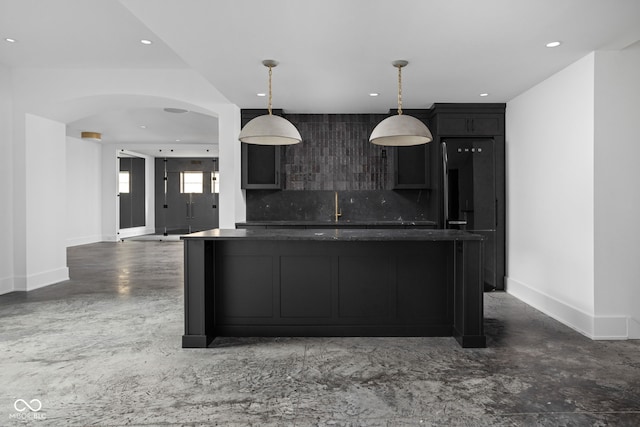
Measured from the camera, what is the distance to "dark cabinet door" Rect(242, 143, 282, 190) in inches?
239

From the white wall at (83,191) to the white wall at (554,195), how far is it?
33.8 feet

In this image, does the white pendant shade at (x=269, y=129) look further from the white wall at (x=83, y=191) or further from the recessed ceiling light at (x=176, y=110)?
the white wall at (x=83, y=191)

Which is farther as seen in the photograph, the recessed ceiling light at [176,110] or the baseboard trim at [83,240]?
the baseboard trim at [83,240]

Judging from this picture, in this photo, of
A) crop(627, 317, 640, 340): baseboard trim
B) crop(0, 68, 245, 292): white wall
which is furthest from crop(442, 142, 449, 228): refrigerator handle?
crop(0, 68, 245, 292): white wall

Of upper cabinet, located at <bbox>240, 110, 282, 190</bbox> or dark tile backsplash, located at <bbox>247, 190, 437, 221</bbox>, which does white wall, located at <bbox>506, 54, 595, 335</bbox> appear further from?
upper cabinet, located at <bbox>240, 110, 282, 190</bbox>

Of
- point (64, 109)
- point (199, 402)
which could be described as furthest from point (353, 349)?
point (64, 109)

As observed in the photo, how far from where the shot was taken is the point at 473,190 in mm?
5590

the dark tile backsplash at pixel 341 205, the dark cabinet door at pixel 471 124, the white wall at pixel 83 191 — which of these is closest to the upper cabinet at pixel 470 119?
the dark cabinet door at pixel 471 124

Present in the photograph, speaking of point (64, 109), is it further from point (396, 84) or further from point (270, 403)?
point (270, 403)

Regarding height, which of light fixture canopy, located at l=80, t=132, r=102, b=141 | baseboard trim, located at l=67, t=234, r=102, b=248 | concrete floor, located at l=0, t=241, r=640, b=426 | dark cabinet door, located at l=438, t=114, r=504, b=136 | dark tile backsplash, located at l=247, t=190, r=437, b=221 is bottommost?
concrete floor, located at l=0, t=241, r=640, b=426

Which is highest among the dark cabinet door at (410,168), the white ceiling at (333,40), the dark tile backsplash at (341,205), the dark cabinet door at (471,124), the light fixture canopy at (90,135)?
the light fixture canopy at (90,135)

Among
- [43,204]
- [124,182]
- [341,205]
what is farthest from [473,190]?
[124,182]

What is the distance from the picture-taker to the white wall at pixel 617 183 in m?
3.73

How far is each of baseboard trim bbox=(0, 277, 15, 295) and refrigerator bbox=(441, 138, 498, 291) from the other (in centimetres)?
585
